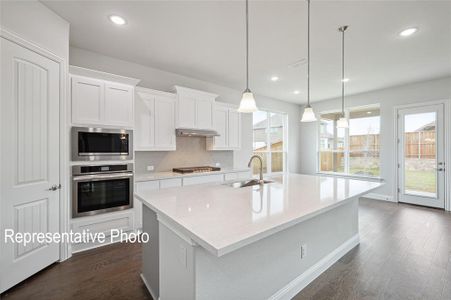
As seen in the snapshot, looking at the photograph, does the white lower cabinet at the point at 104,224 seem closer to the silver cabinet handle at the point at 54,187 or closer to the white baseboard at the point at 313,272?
the silver cabinet handle at the point at 54,187

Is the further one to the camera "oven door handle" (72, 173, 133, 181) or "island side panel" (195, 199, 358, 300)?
"oven door handle" (72, 173, 133, 181)

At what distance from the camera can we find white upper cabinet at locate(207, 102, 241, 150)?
4.36 metres

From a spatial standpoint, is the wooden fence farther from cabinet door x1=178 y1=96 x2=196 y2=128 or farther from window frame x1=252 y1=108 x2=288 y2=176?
cabinet door x1=178 y1=96 x2=196 y2=128

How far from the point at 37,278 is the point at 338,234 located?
3.38 meters

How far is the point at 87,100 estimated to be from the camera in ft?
8.72

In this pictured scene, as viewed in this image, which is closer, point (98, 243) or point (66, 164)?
point (66, 164)

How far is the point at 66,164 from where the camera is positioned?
246 cm

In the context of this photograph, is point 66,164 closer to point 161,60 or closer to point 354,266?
point 161,60

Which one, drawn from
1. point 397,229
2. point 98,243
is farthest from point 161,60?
point 397,229

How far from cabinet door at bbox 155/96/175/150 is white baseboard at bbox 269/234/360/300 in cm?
272

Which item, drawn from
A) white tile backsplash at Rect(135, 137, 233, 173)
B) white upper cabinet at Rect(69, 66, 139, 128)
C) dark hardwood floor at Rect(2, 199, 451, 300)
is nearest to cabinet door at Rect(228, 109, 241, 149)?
white tile backsplash at Rect(135, 137, 233, 173)

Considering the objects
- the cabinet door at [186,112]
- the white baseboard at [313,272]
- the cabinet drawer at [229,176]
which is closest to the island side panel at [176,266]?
the white baseboard at [313,272]

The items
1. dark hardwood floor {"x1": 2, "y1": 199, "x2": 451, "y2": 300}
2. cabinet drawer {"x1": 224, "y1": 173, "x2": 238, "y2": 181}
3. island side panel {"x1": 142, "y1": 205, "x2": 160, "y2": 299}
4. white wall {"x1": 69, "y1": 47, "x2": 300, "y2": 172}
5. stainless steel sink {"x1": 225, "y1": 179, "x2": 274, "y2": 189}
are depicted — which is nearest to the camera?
island side panel {"x1": 142, "y1": 205, "x2": 160, "y2": 299}

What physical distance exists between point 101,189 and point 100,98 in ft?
4.03
